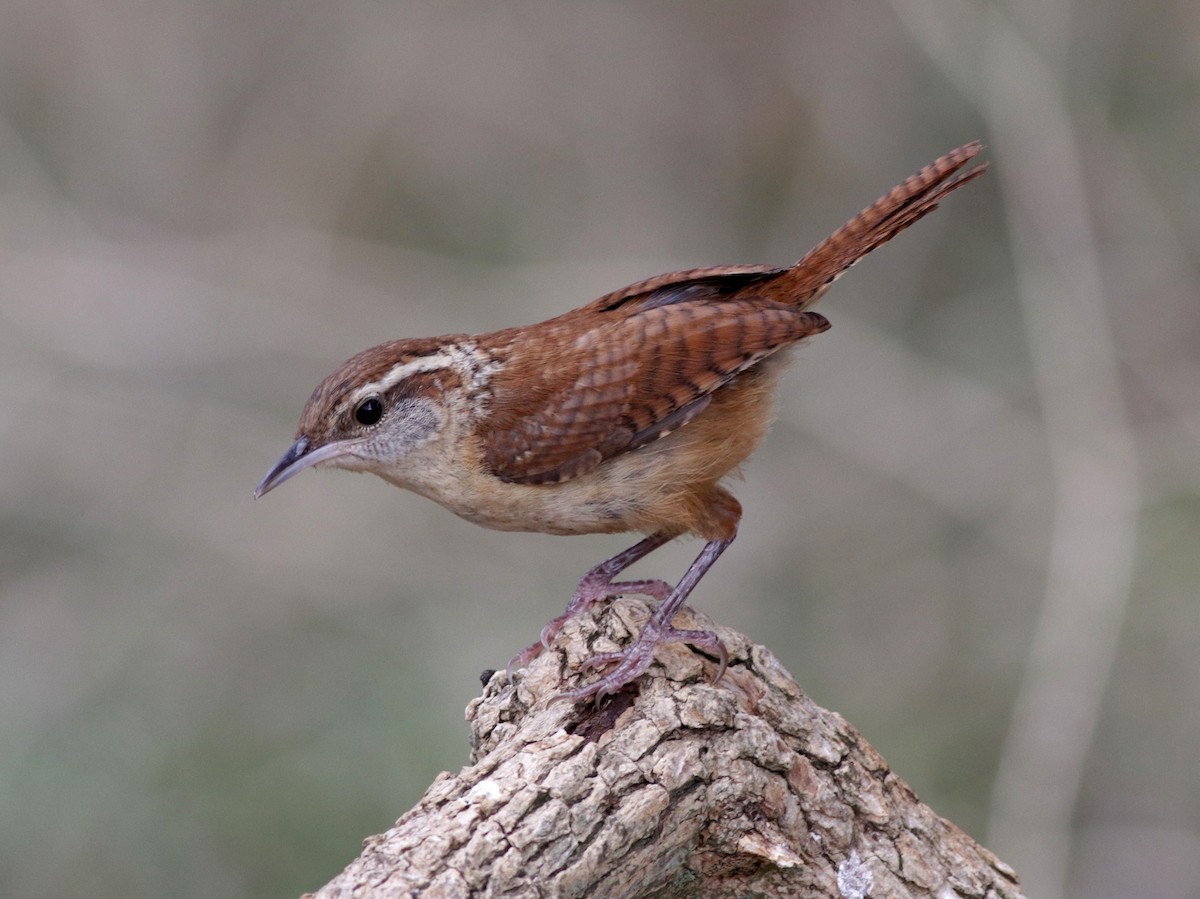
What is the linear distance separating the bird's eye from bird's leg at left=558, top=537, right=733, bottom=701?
935 mm

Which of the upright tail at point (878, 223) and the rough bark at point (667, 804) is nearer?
the rough bark at point (667, 804)

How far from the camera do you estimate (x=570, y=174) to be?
735 centimetres

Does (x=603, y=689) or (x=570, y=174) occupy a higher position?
(x=570, y=174)

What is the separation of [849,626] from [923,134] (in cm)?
279

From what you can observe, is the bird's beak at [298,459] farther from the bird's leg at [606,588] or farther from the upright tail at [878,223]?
the upright tail at [878,223]

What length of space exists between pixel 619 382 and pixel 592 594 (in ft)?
1.93

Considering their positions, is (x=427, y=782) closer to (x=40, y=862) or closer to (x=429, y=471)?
(x=40, y=862)

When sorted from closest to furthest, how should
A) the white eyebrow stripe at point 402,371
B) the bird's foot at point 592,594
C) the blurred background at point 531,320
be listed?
the bird's foot at point 592,594
the white eyebrow stripe at point 402,371
the blurred background at point 531,320

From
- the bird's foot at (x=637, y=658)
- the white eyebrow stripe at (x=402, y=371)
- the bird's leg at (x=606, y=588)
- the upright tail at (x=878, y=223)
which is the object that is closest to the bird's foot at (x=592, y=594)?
the bird's leg at (x=606, y=588)

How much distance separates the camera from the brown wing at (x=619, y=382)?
3.17 meters

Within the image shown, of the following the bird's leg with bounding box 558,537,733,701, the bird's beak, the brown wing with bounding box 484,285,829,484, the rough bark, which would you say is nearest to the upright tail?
the brown wing with bounding box 484,285,829,484

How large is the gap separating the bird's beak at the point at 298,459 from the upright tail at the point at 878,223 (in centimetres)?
129

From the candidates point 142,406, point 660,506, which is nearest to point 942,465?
point 660,506

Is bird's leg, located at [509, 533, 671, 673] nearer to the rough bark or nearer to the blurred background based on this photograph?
the rough bark
